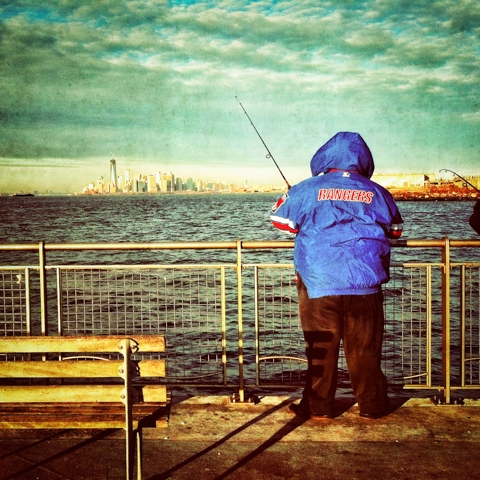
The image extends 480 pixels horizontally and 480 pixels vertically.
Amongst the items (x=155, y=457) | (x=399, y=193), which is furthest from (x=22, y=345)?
(x=399, y=193)

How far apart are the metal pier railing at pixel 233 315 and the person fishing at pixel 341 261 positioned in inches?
22.5

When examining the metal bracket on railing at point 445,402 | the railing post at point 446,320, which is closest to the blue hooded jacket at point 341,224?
the railing post at point 446,320

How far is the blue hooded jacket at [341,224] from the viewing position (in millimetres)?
4078

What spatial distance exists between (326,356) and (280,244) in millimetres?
1069

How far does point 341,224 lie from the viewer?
161 inches

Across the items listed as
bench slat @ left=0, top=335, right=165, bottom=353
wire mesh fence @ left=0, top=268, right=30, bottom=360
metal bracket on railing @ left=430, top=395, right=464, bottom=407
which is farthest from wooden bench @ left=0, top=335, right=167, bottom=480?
metal bracket on railing @ left=430, top=395, right=464, bottom=407

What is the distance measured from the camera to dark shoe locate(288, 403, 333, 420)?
446 cm

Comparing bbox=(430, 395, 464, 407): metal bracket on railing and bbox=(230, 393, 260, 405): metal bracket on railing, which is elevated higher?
bbox=(230, 393, 260, 405): metal bracket on railing

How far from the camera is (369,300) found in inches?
167

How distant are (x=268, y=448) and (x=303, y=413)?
697 mm

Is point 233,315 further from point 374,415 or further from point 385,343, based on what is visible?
point 374,415

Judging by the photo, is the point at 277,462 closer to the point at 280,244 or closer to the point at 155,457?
the point at 155,457

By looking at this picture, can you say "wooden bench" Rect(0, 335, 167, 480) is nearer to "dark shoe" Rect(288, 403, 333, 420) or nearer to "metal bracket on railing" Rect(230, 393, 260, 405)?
"dark shoe" Rect(288, 403, 333, 420)

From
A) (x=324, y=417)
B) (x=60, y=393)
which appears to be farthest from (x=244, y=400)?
(x=60, y=393)
